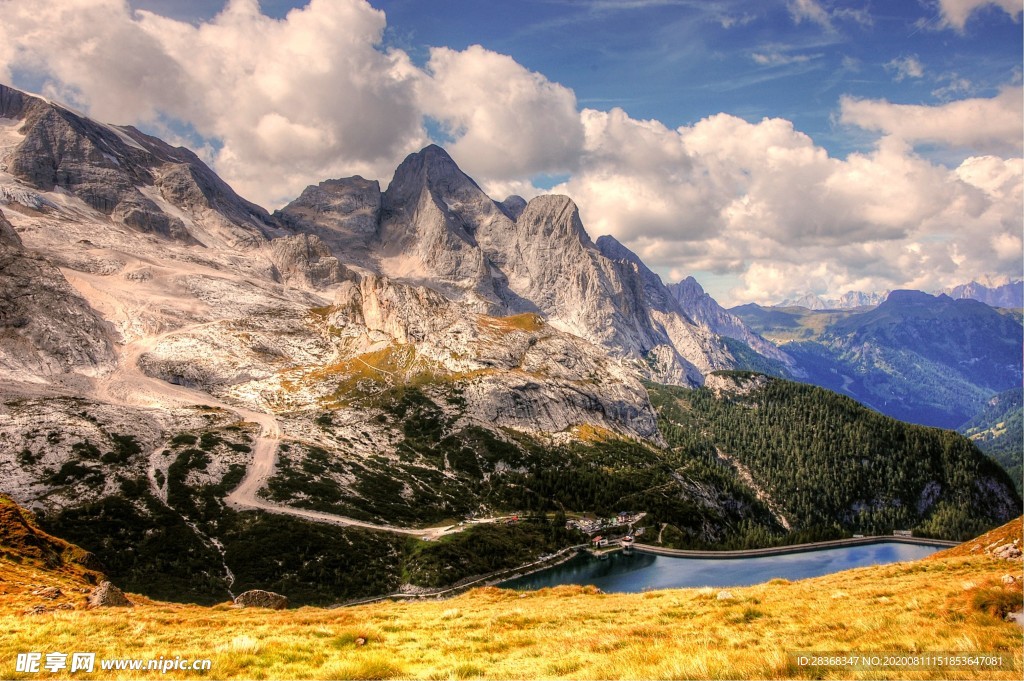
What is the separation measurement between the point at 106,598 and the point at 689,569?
493ft

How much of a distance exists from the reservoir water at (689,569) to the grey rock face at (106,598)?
11135cm

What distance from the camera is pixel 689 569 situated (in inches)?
5965

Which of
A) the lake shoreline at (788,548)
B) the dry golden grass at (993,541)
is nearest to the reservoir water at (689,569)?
the lake shoreline at (788,548)

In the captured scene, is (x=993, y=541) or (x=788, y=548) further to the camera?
(x=788, y=548)

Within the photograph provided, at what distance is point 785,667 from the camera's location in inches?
544

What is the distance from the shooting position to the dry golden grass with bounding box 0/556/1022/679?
15555 mm

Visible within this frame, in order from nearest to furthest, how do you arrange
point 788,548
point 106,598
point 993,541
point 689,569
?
1. point 106,598
2. point 993,541
3. point 689,569
4. point 788,548

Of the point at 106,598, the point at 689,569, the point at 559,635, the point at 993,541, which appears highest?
the point at 559,635

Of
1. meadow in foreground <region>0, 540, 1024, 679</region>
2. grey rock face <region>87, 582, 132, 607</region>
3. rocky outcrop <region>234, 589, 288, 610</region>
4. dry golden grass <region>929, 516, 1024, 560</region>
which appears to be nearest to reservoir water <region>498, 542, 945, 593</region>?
dry golden grass <region>929, 516, 1024, 560</region>

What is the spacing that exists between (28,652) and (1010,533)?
214 ft

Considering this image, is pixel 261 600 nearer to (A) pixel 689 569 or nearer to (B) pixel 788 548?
(A) pixel 689 569

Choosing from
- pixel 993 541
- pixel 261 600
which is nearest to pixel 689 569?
pixel 993 541

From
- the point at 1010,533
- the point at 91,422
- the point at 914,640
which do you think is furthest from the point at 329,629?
the point at 91,422

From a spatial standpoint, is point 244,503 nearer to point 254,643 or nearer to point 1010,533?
point 254,643
